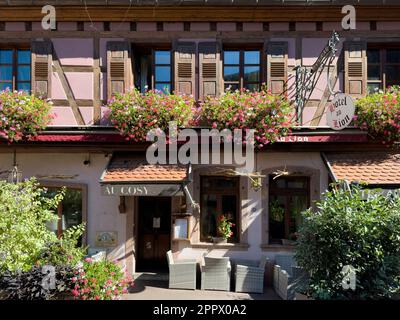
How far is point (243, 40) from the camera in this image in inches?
354

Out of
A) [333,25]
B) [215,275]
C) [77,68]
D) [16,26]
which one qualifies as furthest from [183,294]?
[16,26]

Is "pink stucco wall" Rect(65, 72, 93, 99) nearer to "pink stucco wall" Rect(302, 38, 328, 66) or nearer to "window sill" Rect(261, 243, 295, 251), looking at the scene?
"pink stucco wall" Rect(302, 38, 328, 66)

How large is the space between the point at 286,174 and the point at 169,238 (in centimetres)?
366

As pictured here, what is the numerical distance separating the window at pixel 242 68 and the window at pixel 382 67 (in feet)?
9.66

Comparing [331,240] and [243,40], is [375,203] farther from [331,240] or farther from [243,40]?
[243,40]

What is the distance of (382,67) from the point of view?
9156mm

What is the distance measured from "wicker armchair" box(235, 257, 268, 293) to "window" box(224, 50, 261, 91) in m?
4.60

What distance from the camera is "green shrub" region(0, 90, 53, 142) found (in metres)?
8.09

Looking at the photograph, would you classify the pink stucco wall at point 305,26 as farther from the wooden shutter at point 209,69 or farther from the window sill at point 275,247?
the window sill at point 275,247

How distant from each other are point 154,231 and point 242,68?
5.09 metres

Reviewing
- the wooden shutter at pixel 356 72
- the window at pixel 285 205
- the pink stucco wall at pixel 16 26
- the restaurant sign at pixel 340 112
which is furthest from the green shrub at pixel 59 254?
the wooden shutter at pixel 356 72

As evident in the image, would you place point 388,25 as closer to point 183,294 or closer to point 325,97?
point 325,97

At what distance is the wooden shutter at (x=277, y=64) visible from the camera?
889cm

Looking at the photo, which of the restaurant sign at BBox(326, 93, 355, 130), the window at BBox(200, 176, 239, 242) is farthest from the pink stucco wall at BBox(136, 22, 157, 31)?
the restaurant sign at BBox(326, 93, 355, 130)
